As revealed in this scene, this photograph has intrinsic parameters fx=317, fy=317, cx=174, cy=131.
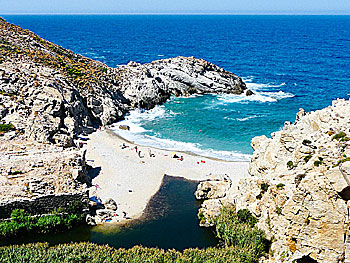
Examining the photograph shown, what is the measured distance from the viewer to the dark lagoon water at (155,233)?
33.8 meters

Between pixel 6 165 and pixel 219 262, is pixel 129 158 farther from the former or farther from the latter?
pixel 219 262

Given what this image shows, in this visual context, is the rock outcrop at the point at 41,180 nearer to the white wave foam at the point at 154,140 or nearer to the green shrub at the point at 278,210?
the white wave foam at the point at 154,140

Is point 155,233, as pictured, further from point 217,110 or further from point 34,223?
point 217,110

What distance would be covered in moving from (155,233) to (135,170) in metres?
14.0

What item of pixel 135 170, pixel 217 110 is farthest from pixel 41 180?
pixel 217 110

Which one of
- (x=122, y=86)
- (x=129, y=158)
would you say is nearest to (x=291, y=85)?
(x=122, y=86)

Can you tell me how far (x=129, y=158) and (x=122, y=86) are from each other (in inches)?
1294

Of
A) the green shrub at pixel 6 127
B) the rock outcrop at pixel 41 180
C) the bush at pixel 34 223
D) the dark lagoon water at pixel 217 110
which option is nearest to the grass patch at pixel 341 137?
the dark lagoon water at pixel 217 110

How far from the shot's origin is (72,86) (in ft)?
218

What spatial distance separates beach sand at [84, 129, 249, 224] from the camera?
4156 centimetres

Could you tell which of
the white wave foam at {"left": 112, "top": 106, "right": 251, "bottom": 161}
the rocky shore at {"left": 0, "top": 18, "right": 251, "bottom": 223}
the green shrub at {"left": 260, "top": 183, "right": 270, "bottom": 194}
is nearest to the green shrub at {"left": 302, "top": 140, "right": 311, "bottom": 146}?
the green shrub at {"left": 260, "top": 183, "right": 270, "bottom": 194}

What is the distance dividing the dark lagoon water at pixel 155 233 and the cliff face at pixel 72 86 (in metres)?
17.9

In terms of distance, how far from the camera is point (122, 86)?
79.6 meters

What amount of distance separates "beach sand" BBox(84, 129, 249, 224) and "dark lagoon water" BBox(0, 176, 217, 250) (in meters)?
2.16
